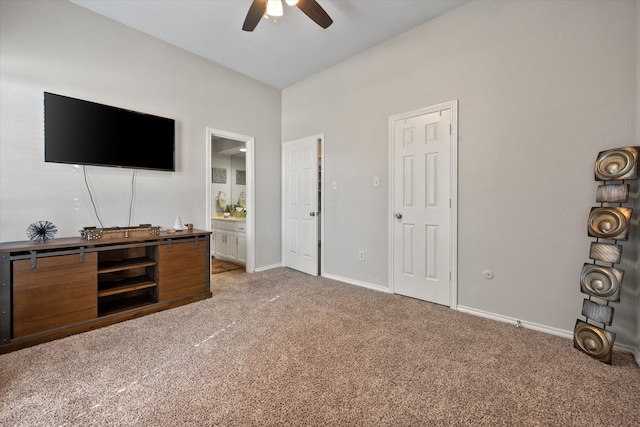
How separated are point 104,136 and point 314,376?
9.50ft

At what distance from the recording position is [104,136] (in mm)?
2619

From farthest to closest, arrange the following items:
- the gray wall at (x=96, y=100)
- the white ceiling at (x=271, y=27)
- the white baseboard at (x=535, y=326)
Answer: the white ceiling at (x=271, y=27)
the gray wall at (x=96, y=100)
the white baseboard at (x=535, y=326)

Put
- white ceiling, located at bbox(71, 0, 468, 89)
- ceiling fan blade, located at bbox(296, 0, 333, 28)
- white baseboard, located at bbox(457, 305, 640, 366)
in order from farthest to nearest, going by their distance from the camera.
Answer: white ceiling, located at bbox(71, 0, 468, 89) < ceiling fan blade, located at bbox(296, 0, 333, 28) < white baseboard, located at bbox(457, 305, 640, 366)

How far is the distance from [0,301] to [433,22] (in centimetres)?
441

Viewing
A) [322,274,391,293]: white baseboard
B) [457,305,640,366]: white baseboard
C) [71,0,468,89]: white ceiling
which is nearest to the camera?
[457,305,640,366]: white baseboard

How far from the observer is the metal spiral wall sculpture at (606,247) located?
172 centimetres

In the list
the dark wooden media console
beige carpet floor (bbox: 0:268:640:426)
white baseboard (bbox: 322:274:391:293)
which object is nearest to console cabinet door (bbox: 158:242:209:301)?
the dark wooden media console

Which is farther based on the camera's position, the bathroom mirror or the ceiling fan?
the bathroom mirror

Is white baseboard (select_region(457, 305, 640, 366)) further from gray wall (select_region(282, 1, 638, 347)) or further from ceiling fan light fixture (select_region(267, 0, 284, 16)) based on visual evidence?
ceiling fan light fixture (select_region(267, 0, 284, 16))

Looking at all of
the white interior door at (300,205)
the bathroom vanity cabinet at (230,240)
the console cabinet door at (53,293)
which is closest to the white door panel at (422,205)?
the white interior door at (300,205)

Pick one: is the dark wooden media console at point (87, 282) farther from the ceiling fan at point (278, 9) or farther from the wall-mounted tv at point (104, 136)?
the ceiling fan at point (278, 9)

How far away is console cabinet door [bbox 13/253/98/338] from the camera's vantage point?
76.5 inches

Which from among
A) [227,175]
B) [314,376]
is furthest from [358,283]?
[227,175]

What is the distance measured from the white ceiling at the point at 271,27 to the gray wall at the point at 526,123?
302 millimetres
